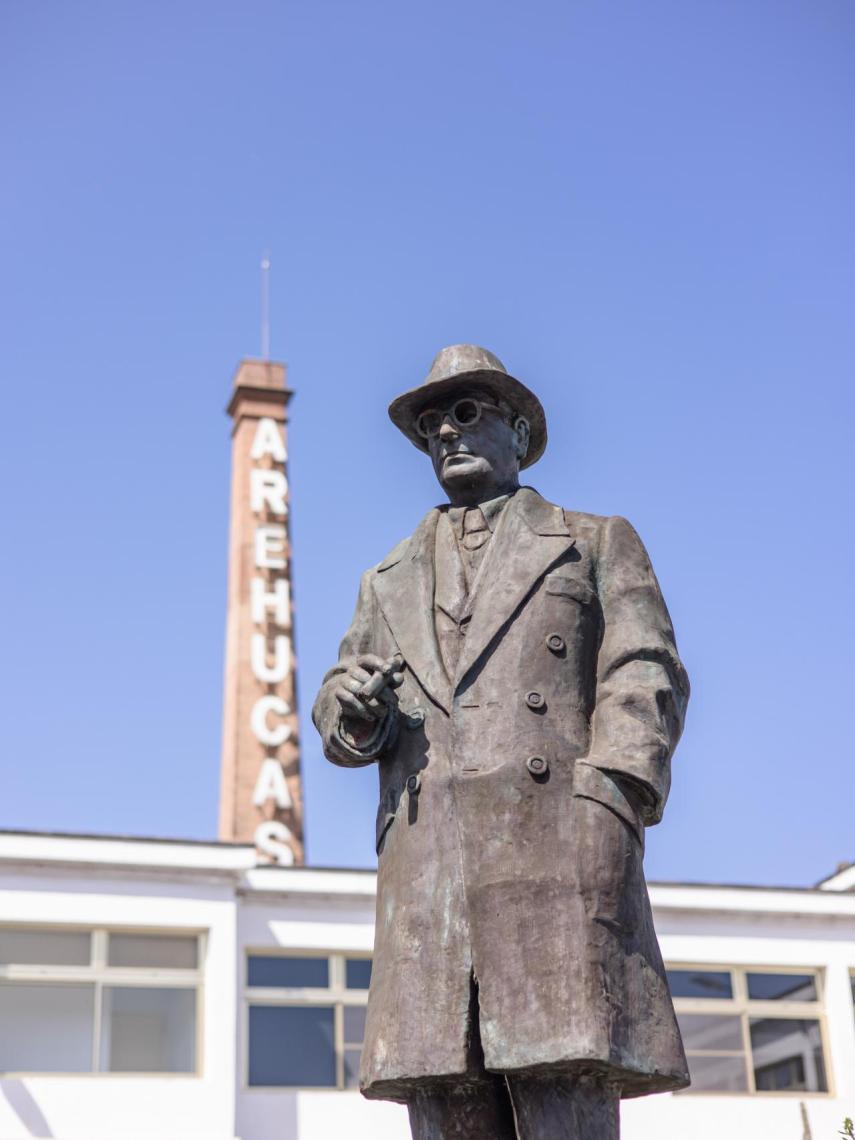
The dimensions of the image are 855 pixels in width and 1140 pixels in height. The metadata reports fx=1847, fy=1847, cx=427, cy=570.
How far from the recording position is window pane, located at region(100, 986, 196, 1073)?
29.9 metres

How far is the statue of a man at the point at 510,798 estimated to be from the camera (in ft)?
19.7

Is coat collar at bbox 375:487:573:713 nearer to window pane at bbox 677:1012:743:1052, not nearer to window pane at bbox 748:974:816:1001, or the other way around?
window pane at bbox 677:1012:743:1052

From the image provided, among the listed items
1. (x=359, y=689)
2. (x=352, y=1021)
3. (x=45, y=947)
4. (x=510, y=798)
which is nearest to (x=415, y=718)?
(x=359, y=689)

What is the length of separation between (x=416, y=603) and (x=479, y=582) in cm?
27

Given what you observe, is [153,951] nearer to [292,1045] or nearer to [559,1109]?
[292,1045]

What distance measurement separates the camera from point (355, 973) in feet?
105

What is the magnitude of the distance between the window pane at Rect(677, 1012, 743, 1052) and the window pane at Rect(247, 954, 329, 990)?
677 cm

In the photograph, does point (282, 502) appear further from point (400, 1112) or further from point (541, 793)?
point (541, 793)

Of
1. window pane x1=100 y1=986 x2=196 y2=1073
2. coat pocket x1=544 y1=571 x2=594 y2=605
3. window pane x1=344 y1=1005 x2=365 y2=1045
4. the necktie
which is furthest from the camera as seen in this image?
window pane x1=344 y1=1005 x2=365 y2=1045

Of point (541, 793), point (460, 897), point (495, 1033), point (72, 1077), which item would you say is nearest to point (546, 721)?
point (541, 793)

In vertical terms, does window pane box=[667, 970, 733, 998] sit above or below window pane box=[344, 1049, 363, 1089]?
above

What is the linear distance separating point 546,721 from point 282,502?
46.6 meters

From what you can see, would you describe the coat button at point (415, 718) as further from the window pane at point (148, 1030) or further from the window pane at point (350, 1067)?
the window pane at point (350, 1067)

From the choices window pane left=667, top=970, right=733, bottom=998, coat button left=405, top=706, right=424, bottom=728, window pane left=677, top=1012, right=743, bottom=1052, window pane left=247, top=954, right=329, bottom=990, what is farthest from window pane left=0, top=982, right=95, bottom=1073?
coat button left=405, top=706, right=424, bottom=728
